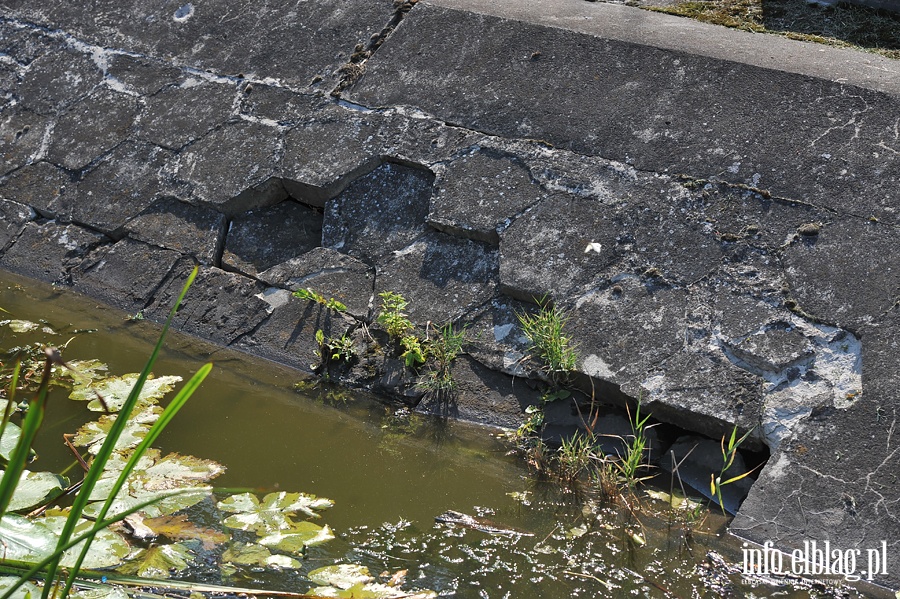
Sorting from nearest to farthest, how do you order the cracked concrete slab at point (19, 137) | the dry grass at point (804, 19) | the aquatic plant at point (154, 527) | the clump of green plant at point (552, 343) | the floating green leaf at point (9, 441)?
the aquatic plant at point (154, 527)
the floating green leaf at point (9, 441)
the clump of green plant at point (552, 343)
the dry grass at point (804, 19)
the cracked concrete slab at point (19, 137)

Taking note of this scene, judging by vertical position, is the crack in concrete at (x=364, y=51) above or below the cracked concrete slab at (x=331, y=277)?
above

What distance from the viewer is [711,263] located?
2529mm

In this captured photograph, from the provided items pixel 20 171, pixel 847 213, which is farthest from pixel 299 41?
pixel 847 213

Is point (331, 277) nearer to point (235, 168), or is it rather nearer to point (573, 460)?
point (235, 168)

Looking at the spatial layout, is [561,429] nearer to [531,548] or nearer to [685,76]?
[531,548]

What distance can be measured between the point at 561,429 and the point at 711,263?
67 centimetres

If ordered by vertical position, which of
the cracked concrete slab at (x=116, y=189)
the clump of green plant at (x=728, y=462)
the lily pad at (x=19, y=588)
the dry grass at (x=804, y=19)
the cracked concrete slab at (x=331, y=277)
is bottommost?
the clump of green plant at (x=728, y=462)

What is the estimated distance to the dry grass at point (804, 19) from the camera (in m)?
3.16

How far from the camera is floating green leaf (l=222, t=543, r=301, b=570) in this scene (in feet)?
6.09

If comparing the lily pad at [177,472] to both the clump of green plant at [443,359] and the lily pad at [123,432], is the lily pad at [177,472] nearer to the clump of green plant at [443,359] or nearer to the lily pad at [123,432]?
the lily pad at [123,432]

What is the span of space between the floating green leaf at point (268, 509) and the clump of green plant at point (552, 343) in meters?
0.81

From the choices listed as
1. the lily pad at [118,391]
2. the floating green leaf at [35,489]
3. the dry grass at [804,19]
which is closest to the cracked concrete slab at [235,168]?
the lily pad at [118,391]

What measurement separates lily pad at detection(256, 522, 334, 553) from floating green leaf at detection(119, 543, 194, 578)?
174 mm

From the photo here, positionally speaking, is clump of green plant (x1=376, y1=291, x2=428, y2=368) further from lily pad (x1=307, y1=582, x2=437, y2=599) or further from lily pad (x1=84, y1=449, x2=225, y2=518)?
lily pad (x1=307, y1=582, x2=437, y2=599)
